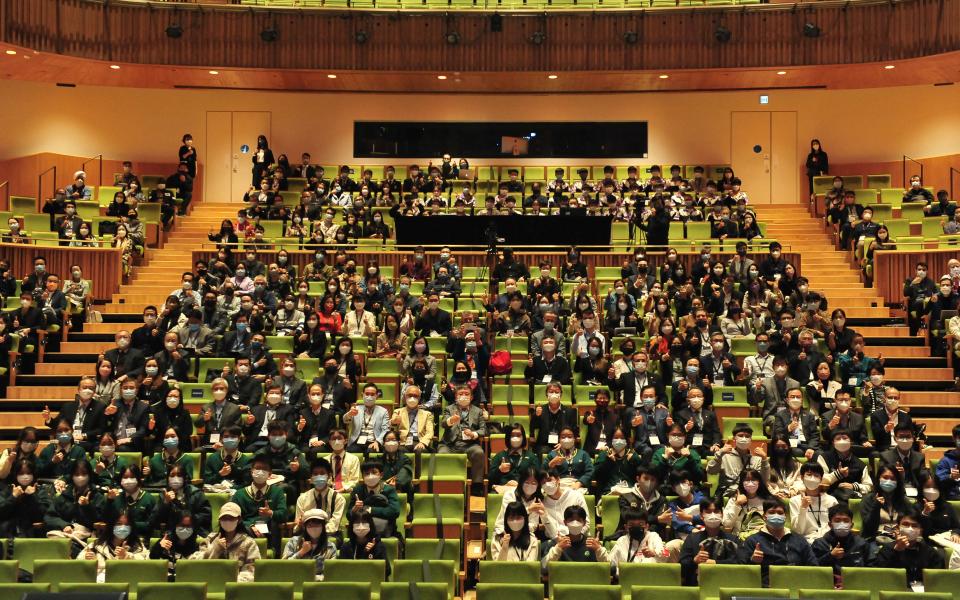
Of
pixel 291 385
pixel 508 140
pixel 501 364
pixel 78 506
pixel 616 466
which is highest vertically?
pixel 508 140

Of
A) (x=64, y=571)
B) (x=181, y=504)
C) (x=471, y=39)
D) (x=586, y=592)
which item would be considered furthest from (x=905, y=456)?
(x=471, y=39)

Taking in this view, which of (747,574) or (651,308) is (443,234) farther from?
(747,574)

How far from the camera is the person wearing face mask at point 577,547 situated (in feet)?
26.4

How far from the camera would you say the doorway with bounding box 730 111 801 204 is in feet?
66.7

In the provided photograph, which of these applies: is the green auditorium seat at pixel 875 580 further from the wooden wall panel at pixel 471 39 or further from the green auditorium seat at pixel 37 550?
the wooden wall panel at pixel 471 39

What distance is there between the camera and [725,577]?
298 inches

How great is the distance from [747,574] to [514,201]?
979 cm

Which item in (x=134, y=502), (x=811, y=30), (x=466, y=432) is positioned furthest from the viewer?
(x=811, y=30)

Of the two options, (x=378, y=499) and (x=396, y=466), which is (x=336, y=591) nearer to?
(x=378, y=499)

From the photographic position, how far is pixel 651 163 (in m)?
20.5

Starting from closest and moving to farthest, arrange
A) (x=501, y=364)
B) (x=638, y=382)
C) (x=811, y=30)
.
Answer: (x=638, y=382), (x=501, y=364), (x=811, y=30)

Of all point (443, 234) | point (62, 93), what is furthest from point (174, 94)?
point (443, 234)

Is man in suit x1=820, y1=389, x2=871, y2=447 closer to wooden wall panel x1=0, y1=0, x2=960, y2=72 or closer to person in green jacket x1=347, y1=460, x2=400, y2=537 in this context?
person in green jacket x1=347, y1=460, x2=400, y2=537

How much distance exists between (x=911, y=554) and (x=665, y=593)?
1997 millimetres
